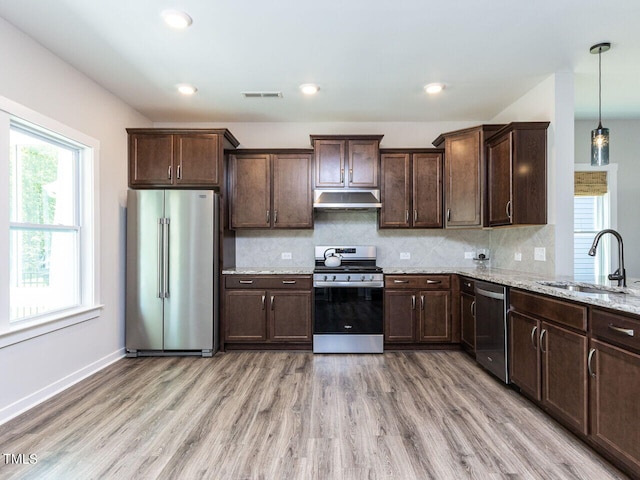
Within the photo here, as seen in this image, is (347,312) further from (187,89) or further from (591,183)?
(591,183)

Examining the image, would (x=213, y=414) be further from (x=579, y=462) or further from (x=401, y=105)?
(x=401, y=105)

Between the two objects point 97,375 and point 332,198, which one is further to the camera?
point 332,198

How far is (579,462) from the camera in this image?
1.82 meters

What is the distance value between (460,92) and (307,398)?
3195mm

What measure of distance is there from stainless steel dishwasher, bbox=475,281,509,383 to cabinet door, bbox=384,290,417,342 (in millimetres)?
689

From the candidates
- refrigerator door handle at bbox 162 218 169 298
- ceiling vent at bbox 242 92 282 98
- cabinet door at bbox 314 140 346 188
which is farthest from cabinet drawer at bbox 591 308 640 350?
refrigerator door handle at bbox 162 218 169 298

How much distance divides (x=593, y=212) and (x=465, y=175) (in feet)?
6.67

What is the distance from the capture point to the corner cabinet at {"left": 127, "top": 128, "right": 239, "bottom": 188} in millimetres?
3600

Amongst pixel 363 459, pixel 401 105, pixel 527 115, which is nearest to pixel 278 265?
pixel 401 105

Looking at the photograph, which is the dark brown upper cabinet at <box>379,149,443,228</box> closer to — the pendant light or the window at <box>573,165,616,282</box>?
the pendant light

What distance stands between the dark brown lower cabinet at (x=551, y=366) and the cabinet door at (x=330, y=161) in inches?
87.4

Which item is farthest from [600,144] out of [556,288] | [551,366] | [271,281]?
[271,281]

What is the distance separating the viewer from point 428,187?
394cm

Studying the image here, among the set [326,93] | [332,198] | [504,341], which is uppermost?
[326,93]
